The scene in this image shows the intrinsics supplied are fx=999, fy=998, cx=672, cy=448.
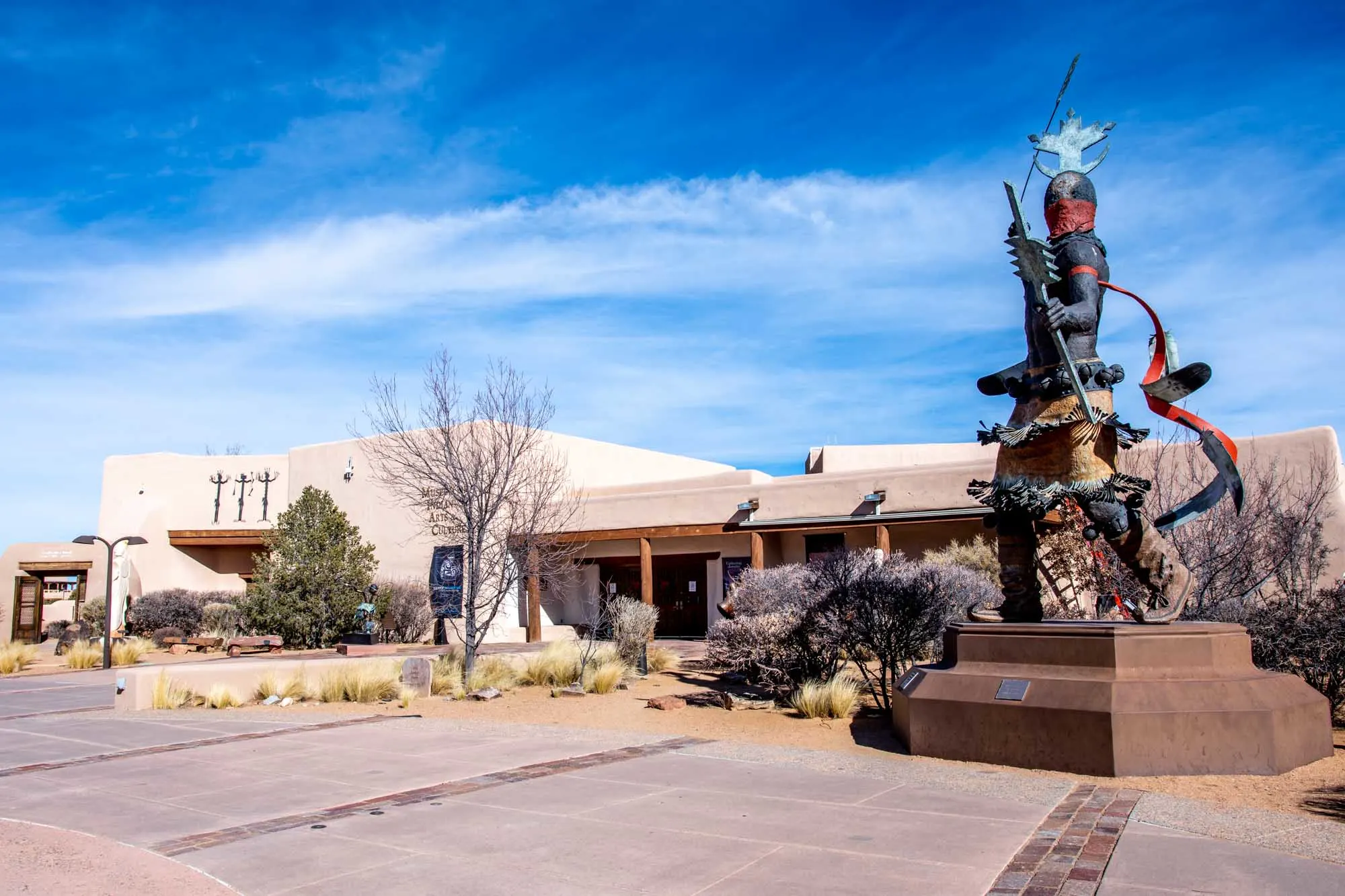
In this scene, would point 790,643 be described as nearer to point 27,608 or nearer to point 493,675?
point 493,675

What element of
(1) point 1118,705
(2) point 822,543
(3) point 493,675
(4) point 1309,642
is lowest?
(3) point 493,675

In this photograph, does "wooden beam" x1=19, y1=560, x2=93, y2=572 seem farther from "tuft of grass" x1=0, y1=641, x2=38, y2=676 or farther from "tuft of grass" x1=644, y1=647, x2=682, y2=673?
"tuft of grass" x1=644, y1=647, x2=682, y2=673

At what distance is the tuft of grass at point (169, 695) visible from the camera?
13.2 metres

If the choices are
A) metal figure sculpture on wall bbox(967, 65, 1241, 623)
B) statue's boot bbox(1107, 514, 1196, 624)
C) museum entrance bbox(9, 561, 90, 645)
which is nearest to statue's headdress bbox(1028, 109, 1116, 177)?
metal figure sculpture on wall bbox(967, 65, 1241, 623)

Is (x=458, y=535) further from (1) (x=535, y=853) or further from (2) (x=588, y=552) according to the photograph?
(1) (x=535, y=853)

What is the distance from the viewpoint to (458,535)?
59.2ft

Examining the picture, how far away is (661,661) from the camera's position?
1705 cm

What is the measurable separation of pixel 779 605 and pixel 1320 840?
366 inches

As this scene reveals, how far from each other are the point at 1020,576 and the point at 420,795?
5244mm

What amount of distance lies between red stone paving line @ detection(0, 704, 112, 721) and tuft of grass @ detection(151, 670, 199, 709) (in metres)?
0.83

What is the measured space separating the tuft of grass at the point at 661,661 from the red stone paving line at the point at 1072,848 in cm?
1010

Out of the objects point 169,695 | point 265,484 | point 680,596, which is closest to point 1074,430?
→ point 169,695

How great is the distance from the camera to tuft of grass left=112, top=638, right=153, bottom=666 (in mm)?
21719

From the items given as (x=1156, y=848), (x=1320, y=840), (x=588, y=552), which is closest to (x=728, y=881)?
(x=1156, y=848)
